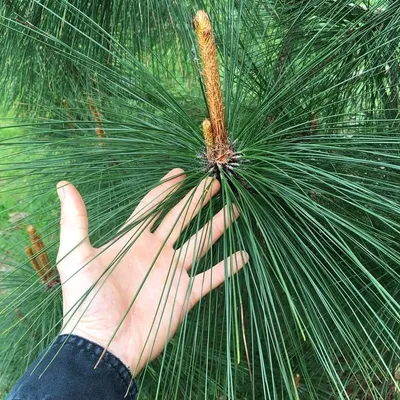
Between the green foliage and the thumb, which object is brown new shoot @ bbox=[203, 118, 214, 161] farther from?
the thumb

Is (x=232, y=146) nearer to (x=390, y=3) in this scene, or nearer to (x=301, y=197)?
(x=301, y=197)

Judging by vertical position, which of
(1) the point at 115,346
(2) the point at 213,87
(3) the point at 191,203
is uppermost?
(2) the point at 213,87

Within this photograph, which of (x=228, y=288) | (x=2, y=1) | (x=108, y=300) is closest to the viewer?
(x=228, y=288)

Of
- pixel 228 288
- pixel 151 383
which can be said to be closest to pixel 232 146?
pixel 228 288

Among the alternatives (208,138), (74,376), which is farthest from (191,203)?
(74,376)

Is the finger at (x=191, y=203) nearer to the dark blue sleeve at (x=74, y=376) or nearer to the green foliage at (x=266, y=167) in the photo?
the green foliage at (x=266, y=167)

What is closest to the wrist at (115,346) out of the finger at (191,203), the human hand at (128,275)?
the human hand at (128,275)

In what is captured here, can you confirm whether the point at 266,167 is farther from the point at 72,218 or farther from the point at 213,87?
the point at 72,218

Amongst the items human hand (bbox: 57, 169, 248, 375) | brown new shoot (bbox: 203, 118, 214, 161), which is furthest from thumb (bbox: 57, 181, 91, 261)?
brown new shoot (bbox: 203, 118, 214, 161)
